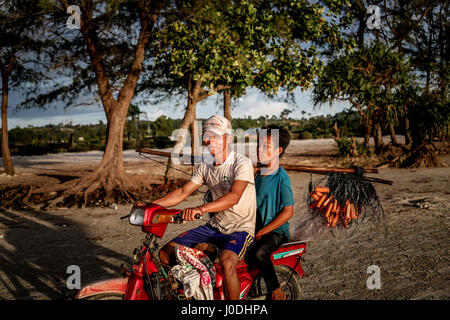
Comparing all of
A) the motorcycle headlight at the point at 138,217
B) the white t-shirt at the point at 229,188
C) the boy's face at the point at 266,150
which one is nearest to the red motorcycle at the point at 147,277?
the motorcycle headlight at the point at 138,217

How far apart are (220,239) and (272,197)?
633 mm

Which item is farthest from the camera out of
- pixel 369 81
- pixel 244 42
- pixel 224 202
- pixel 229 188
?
pixel 369 81

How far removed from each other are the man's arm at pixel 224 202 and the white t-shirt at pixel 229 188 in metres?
0.07

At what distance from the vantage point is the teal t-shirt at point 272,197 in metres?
3.21

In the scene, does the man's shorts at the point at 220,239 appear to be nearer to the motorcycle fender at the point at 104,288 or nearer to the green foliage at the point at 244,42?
the motorcycle fender at the point at 104,288

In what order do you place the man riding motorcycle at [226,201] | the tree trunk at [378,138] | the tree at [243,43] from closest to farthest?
1. the man riding motorcycle at [226,201]
2. the tree at [243,43]
3. the tree trunk at [378,138]

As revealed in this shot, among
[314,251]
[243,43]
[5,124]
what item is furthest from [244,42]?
[5,124]

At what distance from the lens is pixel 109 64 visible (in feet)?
39.0

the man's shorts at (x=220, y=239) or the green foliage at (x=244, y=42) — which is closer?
the man's shorts at (x=220, y=239)

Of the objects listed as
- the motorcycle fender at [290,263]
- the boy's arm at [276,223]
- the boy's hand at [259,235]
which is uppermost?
the boy's arm at [276,223]

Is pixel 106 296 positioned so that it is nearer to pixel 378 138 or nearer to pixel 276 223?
pixel 276 223

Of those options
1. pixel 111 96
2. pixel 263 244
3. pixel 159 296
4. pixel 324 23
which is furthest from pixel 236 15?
pixel 159 296
